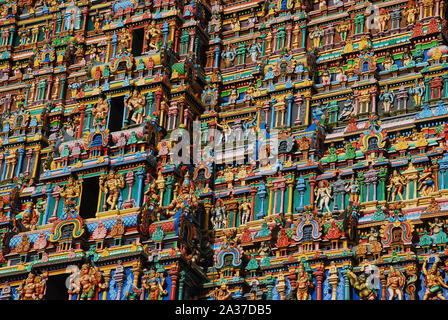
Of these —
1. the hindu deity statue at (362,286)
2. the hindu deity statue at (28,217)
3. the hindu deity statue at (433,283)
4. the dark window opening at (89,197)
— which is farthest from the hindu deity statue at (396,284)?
the hindu deity statue at (28,217)

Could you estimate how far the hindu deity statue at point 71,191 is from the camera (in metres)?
43.6

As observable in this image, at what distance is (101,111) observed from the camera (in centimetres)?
4597

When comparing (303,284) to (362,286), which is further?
(303,284)

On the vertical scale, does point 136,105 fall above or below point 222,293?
above

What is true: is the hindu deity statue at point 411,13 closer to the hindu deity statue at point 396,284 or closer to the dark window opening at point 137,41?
the dark window opening at point 137,41

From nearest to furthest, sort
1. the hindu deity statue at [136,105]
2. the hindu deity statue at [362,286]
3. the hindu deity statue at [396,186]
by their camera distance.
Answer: the hindu deity statue at [362,286] → the hindu deity statue at [396,186] → the hindu deity statue at [136,105]

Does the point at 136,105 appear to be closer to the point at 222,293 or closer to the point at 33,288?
the point at 33,288

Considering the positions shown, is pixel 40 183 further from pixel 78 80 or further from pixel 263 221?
pixel 263 221

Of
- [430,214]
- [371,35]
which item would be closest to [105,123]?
[371,35]

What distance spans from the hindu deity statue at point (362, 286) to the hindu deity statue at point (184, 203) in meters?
5.93

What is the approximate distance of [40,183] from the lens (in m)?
46.2

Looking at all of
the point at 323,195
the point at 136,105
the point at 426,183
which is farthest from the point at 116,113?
the point at 426,183

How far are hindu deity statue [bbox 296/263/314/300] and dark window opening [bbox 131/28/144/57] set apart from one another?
12.7m

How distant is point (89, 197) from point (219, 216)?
187 inches
